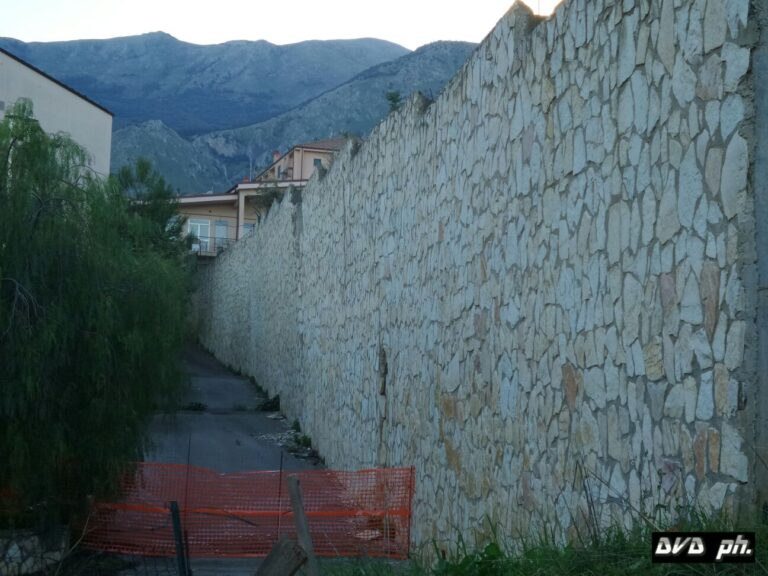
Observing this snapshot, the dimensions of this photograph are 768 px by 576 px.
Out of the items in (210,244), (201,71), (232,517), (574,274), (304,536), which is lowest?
(232,517)

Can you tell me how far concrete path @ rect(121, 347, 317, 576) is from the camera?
957 centimetres

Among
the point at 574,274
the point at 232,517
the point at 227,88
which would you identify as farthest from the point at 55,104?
the point at 227,88

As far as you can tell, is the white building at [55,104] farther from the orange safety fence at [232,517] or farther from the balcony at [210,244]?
the orange safety fence at [232,517]

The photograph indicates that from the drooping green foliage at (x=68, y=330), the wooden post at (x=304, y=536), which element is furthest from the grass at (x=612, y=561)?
the drooping green foliage at (x=68, y=330)

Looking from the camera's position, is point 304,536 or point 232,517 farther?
point 232,517

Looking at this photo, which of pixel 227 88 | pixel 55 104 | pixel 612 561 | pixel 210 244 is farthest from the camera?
pixel 227 88

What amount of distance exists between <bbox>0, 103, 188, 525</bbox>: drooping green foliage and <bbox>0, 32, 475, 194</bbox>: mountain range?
10078 centimetres

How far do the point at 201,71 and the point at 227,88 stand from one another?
9.50 meters

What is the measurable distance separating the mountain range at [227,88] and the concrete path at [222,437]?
285 ft

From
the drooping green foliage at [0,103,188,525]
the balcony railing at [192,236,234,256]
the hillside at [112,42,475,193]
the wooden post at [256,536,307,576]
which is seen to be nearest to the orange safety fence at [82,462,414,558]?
the drooping green foliage at [0,103,188,525]

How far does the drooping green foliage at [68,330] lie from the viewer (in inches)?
345

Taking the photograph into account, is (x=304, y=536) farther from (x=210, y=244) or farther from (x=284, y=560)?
Result: (x=210, y=244)

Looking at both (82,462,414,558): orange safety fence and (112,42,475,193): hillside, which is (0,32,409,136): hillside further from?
(82,462,414,558): orange safety fence

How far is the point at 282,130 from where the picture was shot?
138 metres
